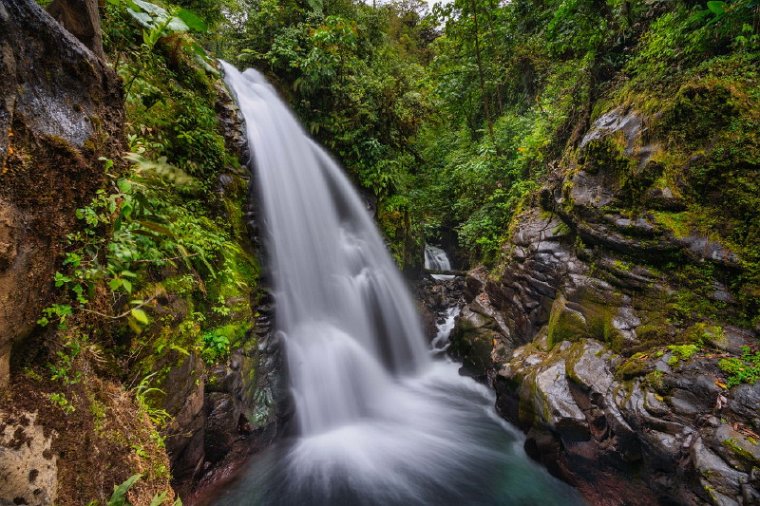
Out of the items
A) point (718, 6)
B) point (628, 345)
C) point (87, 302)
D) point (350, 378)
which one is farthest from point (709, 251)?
point (87, 302)

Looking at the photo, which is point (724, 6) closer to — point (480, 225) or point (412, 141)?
point (480, 225)

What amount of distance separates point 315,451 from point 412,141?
29.9 ft

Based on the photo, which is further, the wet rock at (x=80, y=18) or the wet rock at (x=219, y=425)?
the wet rock at (x=219, y=425)

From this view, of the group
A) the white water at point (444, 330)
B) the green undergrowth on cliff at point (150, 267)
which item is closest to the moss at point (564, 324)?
the white water at point (444, 330)

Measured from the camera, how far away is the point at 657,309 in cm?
420

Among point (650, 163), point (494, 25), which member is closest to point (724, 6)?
point (650, 163)

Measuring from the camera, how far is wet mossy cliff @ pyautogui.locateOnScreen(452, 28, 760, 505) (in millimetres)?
3328

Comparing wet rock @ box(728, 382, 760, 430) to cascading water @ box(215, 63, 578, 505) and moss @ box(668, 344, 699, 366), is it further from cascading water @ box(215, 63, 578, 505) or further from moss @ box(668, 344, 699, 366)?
cascading water @ box(215, 63, 578, 505)

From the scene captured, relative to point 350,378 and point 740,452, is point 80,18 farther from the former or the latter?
point 740,452

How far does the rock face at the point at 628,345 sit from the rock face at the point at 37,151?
16.9 feet

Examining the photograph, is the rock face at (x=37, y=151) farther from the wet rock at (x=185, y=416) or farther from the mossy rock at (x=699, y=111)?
the mossy rock at (x=699, y=111)

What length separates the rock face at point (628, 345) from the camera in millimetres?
3266

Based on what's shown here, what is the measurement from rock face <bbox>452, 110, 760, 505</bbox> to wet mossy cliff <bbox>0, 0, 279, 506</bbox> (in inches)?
171

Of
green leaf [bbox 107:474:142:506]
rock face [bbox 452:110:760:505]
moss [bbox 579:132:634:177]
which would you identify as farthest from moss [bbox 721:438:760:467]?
green leaf [bbox 107:474:142:506]
